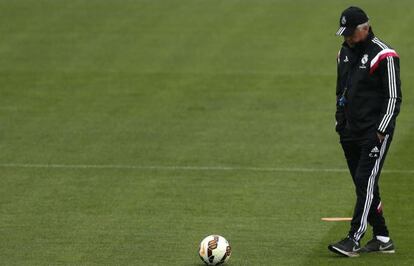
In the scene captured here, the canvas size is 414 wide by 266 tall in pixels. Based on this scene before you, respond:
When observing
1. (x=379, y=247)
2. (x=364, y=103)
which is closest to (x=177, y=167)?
(x=379, y=247)

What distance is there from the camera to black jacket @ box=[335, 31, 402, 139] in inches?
449

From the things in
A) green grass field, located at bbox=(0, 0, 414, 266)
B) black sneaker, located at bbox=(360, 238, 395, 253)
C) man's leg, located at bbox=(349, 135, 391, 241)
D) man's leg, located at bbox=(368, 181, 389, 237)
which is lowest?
green grass field, located at bbox=(0, 0, 414, 266)

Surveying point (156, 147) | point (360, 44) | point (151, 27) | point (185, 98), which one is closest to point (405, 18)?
point (151, 27)

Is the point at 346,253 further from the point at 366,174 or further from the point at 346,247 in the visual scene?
the point at 366,174

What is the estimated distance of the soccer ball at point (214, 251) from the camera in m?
11.2

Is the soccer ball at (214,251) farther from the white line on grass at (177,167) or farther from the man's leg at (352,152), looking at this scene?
the white line on grass at (177,167)

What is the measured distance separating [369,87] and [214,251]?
85.7 inches

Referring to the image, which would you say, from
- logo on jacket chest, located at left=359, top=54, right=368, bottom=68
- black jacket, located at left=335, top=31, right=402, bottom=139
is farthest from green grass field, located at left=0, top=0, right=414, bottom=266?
logo on jacket chest, located at left=359, top=54, right=368, bottom=68

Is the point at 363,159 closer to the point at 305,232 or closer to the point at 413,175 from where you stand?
the point at 305,232

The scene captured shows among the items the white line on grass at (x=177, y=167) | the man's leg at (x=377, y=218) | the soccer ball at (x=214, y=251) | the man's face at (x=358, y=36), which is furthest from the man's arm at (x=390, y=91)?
the white line on grass at (x=177, y=167)

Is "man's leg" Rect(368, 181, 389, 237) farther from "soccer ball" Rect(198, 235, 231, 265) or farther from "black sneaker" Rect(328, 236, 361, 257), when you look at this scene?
"soccer ball" Rect(198, 235, 231, 265)

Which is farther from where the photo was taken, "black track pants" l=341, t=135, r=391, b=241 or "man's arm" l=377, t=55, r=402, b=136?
"black track pants" l=341, t=135, r=391, b=241

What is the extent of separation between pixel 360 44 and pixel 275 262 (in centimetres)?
224

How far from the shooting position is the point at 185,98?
72.3 ft
